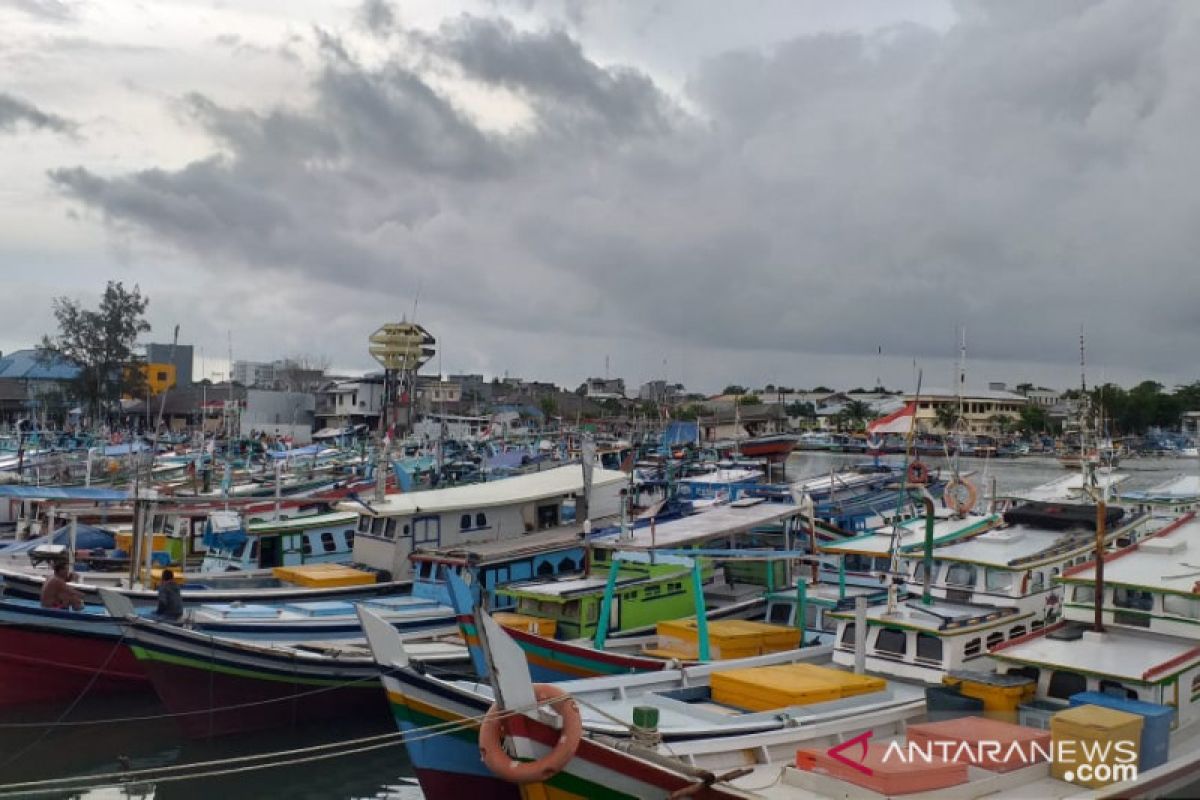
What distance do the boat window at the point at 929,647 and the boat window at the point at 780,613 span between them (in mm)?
4855

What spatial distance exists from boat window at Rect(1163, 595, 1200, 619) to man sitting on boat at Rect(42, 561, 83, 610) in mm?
20683

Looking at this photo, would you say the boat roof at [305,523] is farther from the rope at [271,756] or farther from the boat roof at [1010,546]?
the boat roof at [1010,546]

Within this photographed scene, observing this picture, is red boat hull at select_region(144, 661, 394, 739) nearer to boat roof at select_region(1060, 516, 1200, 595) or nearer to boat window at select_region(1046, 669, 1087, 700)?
boat window at select_region(1046, 669, 1087, 700)

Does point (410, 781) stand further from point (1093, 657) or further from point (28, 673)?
point (1093, 657)

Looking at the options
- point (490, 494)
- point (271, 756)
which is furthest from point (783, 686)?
point (490, 494)

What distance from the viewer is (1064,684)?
1438 cm

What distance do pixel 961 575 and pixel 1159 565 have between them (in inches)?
168

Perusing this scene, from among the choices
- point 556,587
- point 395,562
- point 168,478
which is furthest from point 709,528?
point 168,478

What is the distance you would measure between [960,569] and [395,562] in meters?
13.2

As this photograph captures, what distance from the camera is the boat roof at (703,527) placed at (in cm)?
2302

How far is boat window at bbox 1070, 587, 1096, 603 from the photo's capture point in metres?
16.2

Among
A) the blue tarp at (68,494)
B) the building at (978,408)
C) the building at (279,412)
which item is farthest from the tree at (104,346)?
the building at (978,408)

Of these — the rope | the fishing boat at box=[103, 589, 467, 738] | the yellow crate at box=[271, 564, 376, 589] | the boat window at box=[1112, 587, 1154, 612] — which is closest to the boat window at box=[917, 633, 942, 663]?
the boat window at box=[1112, 587, 1154, 612]

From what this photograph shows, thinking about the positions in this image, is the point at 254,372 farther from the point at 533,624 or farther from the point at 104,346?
the point at 533,624
